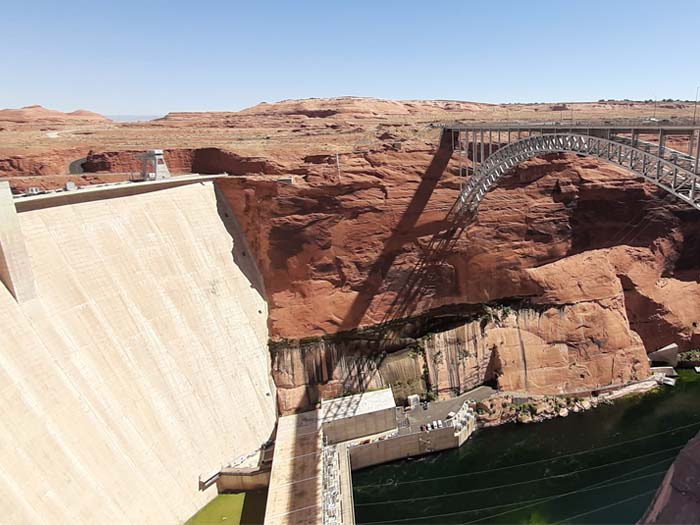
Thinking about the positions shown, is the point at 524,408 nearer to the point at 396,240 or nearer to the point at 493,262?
the point at 493,262

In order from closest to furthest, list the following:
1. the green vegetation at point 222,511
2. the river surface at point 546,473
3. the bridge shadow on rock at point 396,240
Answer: the green vegetation at point 222,511
the river surface at point 546,473
the bridge shadow on rock at point 396,240

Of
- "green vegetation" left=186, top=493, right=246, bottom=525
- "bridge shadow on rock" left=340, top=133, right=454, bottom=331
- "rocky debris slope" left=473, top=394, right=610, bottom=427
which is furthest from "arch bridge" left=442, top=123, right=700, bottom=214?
"green vegetation" left=186, top=493, right=246, bottom=525

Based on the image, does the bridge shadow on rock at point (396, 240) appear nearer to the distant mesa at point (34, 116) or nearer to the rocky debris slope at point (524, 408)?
the rocky debris slope at point (524, 408)

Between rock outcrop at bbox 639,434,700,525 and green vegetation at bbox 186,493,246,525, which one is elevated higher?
rock outcrop at bbox 639,434,700,525

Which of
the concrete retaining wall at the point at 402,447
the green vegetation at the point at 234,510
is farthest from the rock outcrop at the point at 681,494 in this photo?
the concrete retaining wall at the point at 402,447

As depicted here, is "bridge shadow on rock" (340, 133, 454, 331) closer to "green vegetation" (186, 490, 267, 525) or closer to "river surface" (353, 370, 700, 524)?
"river surface" (353, 370, 700, 524)
